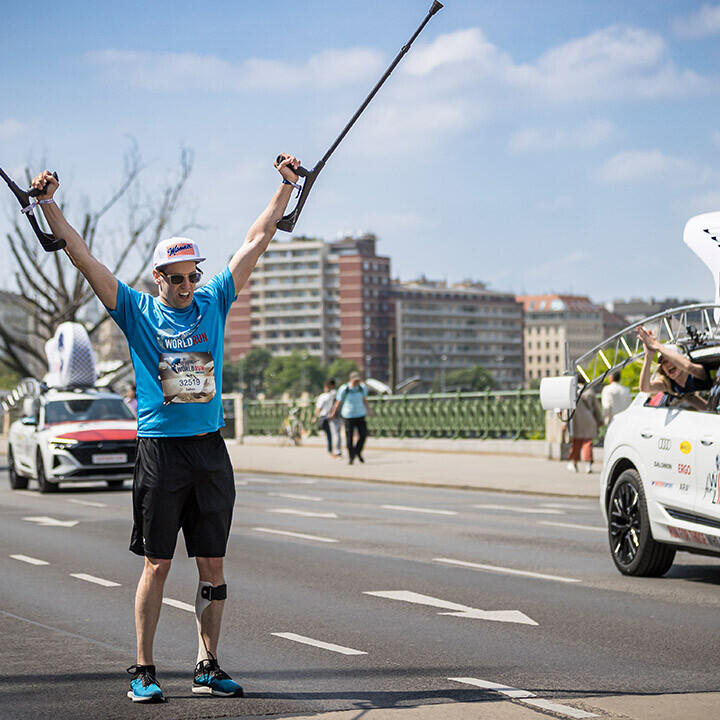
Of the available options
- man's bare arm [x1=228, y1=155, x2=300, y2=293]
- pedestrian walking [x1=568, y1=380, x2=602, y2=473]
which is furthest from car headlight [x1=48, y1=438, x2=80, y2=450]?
man's bare arm [x1=228, y1=155, x2=300, y2=293]

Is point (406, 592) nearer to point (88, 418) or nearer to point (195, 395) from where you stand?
point (195, 395)

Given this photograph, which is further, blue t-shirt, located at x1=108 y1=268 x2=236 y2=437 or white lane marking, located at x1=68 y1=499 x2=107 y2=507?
white lane marking, located at x1=68 y1=499 x2=107 y2=507

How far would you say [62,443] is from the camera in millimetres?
22703

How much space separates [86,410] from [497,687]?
18159mm

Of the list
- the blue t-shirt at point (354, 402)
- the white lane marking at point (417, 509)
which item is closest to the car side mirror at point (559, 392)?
the white lane marking at point (417, 509)

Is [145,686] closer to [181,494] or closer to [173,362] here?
[181,494]

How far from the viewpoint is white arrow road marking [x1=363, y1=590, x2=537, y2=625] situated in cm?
904

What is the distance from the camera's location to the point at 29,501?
2148cm

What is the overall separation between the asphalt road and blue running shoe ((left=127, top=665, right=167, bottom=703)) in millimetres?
80

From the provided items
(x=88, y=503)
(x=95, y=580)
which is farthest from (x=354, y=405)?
(x=95, y=580)

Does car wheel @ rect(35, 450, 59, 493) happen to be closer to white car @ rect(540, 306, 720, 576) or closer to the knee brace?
white car @ rect(540, 306, 720, 576)

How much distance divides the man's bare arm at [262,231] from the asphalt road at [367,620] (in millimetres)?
1917

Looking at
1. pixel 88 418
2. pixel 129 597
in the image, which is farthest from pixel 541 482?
pixel 129 597

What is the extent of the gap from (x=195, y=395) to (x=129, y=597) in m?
4.21
